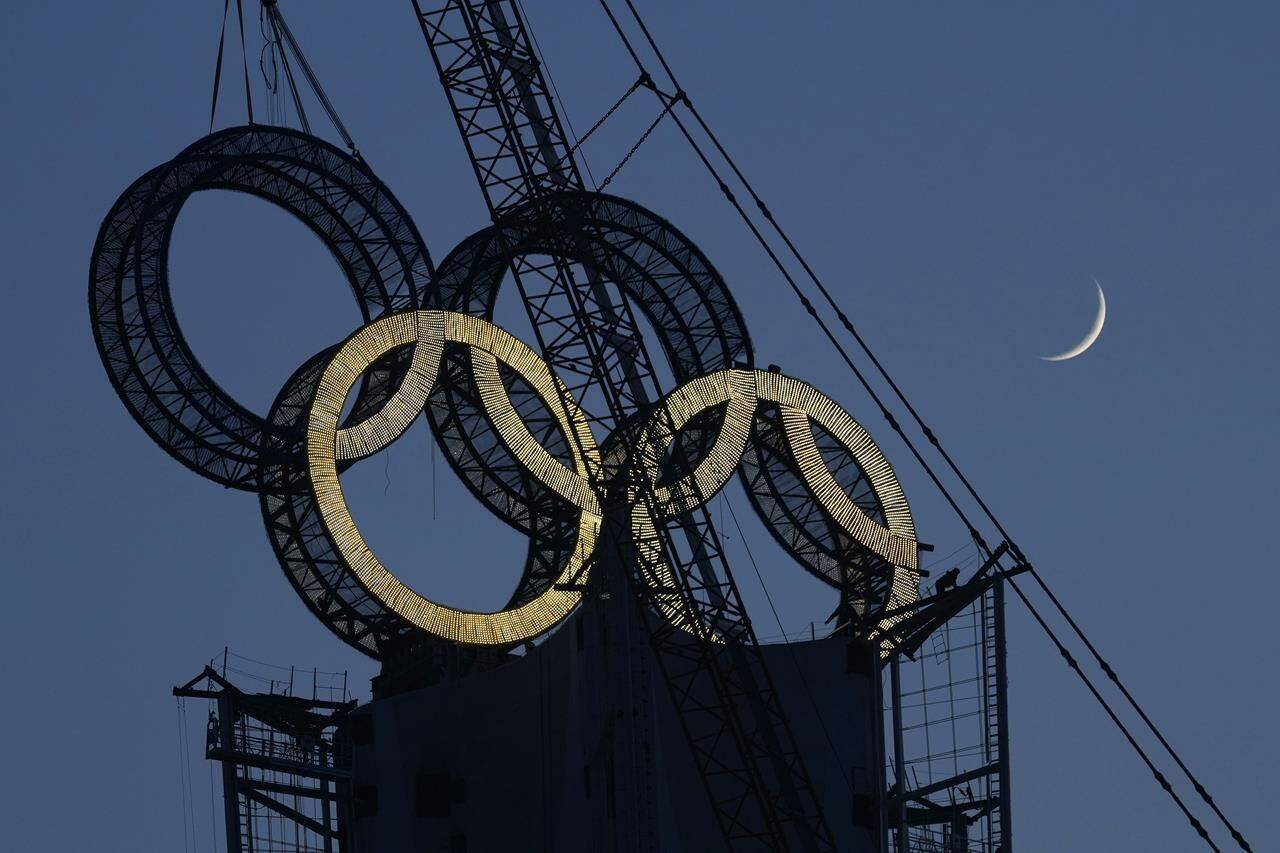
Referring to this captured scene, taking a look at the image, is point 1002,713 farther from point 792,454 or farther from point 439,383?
point 439,383

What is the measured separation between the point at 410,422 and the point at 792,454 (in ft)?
42.3

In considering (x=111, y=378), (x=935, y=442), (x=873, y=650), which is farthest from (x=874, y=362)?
(x=111, y=378)

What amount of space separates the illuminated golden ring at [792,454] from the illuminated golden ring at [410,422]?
2.11 metres

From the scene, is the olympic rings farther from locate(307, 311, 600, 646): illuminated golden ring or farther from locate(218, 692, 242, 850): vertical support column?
locate(218, 692, 242, 850): vertical support column

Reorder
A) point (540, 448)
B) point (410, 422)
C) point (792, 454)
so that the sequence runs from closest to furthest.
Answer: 1. point (410, 422)
2. point (540, 448)
3. point (792, 454)

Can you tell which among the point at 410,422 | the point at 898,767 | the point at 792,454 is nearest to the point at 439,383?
the point at 410,422

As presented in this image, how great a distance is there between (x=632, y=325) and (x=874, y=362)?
7.79 meters

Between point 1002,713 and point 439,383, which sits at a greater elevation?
point 439,383

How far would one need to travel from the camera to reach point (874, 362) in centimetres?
8606

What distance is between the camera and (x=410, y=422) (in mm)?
79750

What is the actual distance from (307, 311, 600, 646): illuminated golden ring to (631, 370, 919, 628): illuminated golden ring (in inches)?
83.0

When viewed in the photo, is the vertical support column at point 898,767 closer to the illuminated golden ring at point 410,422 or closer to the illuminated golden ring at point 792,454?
the illuminated golden ring at point 792,454

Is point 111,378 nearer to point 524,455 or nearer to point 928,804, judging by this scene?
point 524,455

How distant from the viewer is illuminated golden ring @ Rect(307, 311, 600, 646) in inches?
3044
